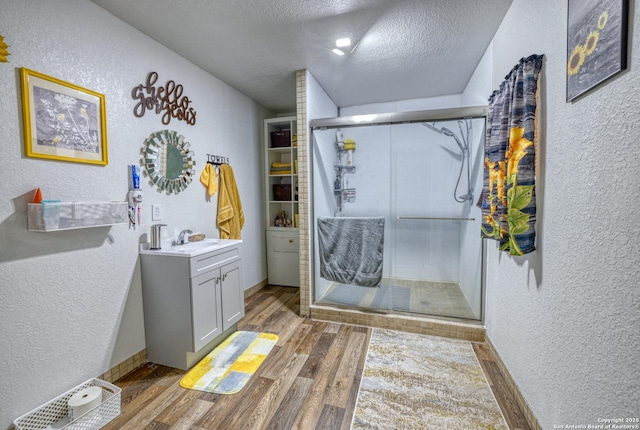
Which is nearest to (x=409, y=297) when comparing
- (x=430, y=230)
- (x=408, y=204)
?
(x=430, y=230)

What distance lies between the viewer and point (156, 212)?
2.12m

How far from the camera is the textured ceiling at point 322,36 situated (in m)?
1.77

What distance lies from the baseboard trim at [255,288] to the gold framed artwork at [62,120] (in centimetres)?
206

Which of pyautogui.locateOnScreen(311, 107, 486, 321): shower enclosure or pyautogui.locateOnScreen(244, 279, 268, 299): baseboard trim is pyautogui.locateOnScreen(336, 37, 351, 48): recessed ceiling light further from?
pyautogui.locateOnScreen(244, 279, 268, 299): baseboard trim

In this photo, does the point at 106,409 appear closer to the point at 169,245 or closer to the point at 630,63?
the point at 169,245

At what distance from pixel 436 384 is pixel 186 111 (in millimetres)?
2895

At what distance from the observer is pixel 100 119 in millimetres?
1727

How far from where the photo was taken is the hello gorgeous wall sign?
6.51 feet

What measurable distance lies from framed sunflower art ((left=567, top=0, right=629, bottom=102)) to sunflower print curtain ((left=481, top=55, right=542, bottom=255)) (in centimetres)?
26

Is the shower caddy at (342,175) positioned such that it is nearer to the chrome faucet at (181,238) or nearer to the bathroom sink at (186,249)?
the bathroom sink at (186,249)

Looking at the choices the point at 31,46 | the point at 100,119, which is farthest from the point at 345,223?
the point at 31,46

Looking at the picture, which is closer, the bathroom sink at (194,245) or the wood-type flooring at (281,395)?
the wood-type flooring at (281,395)

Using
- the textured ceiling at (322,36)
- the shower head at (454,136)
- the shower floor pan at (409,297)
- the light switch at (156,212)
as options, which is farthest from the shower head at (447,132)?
the light switch at (156,212)

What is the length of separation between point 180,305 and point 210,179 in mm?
1283
